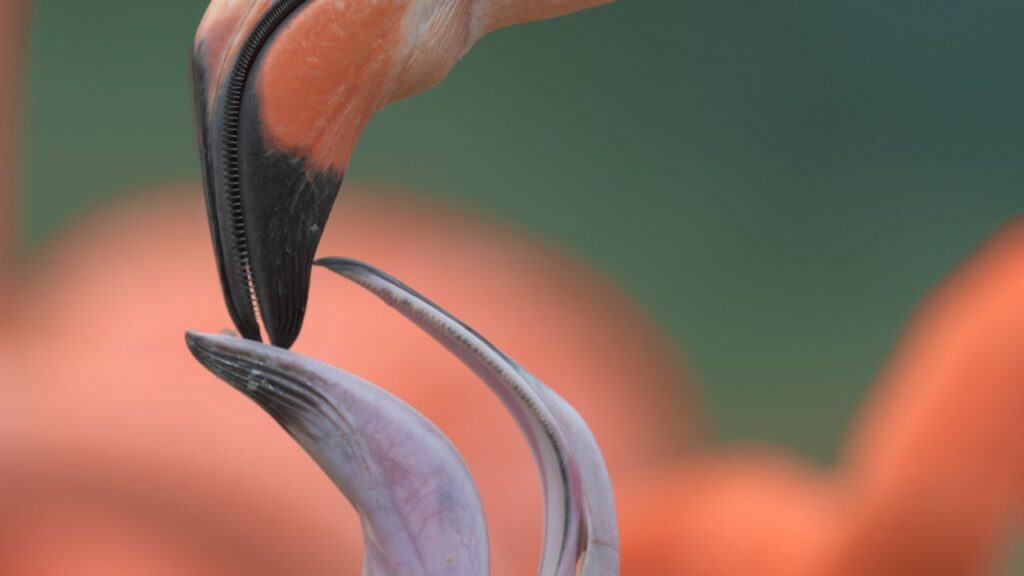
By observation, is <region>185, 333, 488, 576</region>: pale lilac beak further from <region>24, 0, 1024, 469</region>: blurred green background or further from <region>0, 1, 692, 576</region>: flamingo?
<region>24, 0, 1024, 469</region>: blurred green background

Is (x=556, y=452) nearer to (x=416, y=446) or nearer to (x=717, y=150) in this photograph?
(x=416, y=446)

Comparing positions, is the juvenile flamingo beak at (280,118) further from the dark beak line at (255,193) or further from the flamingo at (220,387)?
the flamingo at (220,387)

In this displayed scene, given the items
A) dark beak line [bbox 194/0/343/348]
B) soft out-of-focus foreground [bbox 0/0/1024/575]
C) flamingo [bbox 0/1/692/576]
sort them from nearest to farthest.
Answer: dark beak line [bbox 194/0/343/348] < flamingo [bbox 0/1/692/576] < soft out-of-focus foreground [bbox 0/0/1024/575]

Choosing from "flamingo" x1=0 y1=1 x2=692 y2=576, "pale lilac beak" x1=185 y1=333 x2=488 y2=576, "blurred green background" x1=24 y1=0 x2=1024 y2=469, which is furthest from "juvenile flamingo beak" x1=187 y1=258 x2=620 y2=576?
"blurred green background" x1=24 y1=0 x2=1024 y2=469

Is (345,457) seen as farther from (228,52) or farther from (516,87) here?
(516,87)

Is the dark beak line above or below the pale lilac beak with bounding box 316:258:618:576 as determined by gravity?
above

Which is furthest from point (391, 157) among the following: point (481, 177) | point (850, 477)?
point (850, 477)

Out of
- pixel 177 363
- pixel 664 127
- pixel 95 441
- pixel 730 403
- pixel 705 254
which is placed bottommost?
pixel 95 441
